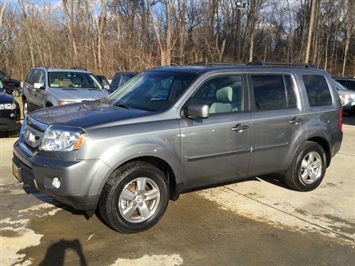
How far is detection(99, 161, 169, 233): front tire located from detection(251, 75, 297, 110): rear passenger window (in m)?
1.74

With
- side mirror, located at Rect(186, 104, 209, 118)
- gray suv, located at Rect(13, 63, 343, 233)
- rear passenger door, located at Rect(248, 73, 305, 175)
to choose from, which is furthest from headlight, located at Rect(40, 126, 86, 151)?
rear passenger door, located at Rect(248, 73, 305, 175)

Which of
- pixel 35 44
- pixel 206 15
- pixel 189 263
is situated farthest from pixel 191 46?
pixel 189 263

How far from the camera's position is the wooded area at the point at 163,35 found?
3331 centimetres

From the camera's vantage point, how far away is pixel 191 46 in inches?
1508

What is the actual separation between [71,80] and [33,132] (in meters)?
6.87

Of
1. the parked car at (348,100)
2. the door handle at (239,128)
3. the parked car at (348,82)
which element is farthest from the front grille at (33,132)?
the parked car at (348,82)

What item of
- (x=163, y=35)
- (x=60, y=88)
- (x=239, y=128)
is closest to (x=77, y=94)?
(x=60, y=88)

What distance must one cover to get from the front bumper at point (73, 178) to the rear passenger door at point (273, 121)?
82.0 inches

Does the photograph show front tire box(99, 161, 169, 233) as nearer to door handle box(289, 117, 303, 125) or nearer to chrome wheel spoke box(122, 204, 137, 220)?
chrome wheel spoke box(122, 204, 137, 220)

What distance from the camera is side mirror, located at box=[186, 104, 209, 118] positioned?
13.9 ft

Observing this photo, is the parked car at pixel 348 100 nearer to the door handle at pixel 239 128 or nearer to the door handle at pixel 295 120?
the door handle at pixel 295 120

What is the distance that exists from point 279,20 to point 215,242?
1977 inches

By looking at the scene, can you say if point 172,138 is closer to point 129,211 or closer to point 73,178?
point 129,211

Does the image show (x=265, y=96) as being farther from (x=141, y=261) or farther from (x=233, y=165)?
(x=141, y=261)
